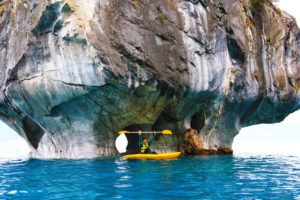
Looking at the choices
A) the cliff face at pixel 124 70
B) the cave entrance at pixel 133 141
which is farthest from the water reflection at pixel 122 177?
the cave entrance at pixel 133 141

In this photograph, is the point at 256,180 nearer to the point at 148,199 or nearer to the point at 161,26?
the point at 148,199

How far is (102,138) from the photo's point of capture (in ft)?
90.0

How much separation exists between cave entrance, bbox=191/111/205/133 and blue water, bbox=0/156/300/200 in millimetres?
9286

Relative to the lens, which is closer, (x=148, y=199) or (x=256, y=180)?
(x=148, y=199)

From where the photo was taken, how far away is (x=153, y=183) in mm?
15500

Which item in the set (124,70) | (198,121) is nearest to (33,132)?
(124,70)

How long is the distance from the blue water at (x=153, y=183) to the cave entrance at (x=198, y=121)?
9286mm

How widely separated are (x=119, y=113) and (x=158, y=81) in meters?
3.13

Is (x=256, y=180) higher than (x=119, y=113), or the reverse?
(x=119, y=113)

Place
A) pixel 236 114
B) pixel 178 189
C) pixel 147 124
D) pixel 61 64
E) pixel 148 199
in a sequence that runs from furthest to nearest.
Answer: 1. pixel 236 114
2. pixel 147 124
3. pixel 61 64
4. pixel 178 189
5. pixel 148 199

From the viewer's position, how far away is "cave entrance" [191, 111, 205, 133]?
3052cm

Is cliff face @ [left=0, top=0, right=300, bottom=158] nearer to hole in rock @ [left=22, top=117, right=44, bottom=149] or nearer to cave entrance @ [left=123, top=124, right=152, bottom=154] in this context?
hole in rock @ [left=22, top=117, right=44, bottom=149]

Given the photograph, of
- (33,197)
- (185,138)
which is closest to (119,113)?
(185,138)

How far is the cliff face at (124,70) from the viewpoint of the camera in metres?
24.1
